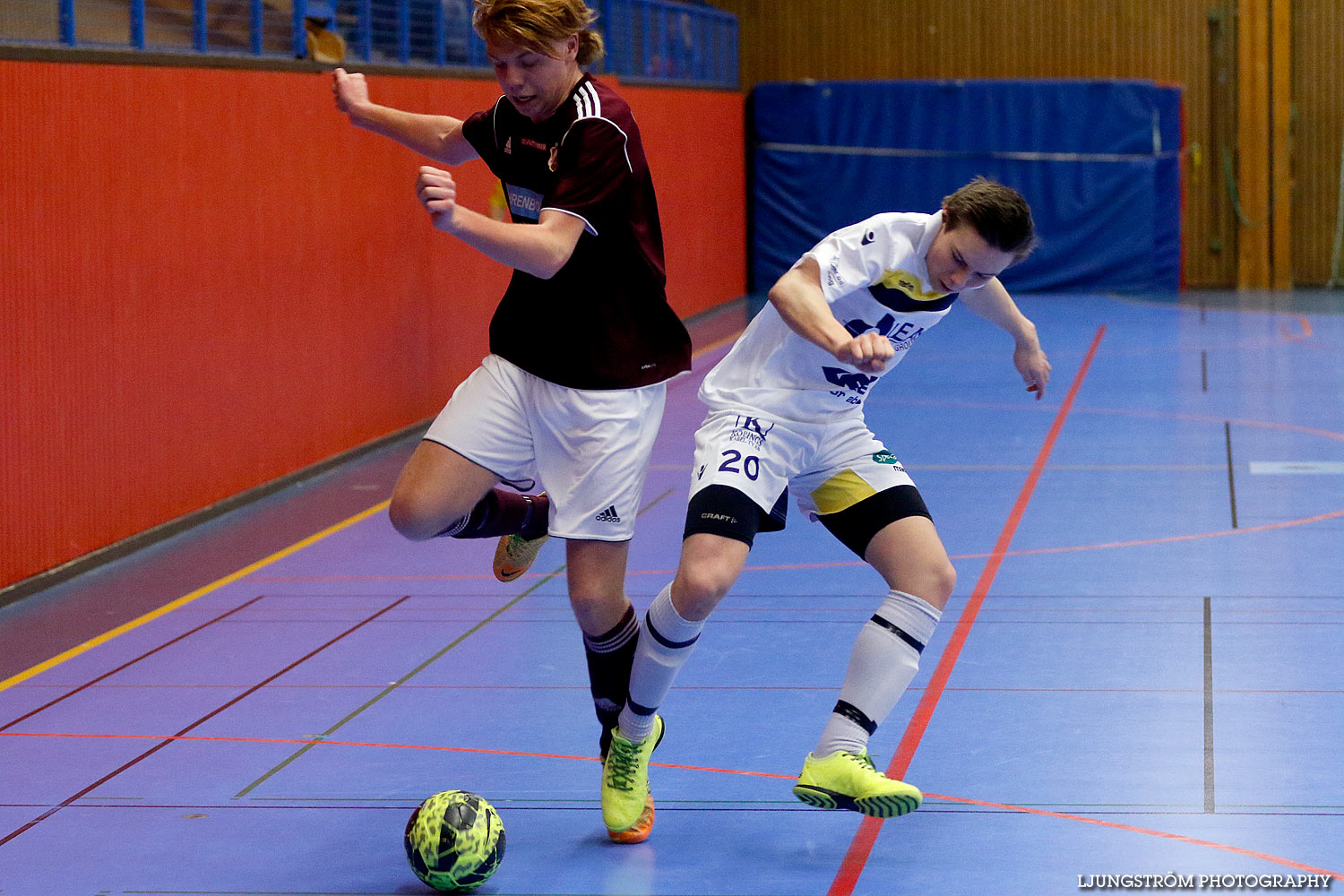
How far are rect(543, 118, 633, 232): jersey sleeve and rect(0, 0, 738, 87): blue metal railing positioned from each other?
3615 millimetres

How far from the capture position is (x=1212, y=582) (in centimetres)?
618

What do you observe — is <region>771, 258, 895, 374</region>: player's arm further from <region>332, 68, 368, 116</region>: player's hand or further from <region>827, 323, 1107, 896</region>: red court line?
<region>332, 68, 368, 116</region>: player's hand

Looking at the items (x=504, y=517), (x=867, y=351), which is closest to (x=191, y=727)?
(x=504, y=517)

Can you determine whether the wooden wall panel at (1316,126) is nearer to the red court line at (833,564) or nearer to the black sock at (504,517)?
the red court line at (833,564)

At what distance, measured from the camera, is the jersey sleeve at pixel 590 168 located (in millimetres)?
3699

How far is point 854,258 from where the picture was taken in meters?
3.80

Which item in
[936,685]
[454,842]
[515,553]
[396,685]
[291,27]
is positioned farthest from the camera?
[291,27]

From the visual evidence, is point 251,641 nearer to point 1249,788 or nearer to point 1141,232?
point 1249,788

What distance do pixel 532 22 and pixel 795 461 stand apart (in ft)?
3.97

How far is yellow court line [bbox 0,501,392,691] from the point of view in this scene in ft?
17.9

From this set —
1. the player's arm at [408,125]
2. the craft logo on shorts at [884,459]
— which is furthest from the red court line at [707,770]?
the player's arm at [408,125]

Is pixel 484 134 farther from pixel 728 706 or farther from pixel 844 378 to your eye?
pixel 728 706

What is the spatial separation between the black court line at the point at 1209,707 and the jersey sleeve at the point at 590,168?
6.84 feet

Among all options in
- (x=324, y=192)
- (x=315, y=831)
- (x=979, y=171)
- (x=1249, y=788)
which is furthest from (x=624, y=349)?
(x=979, y=171)
